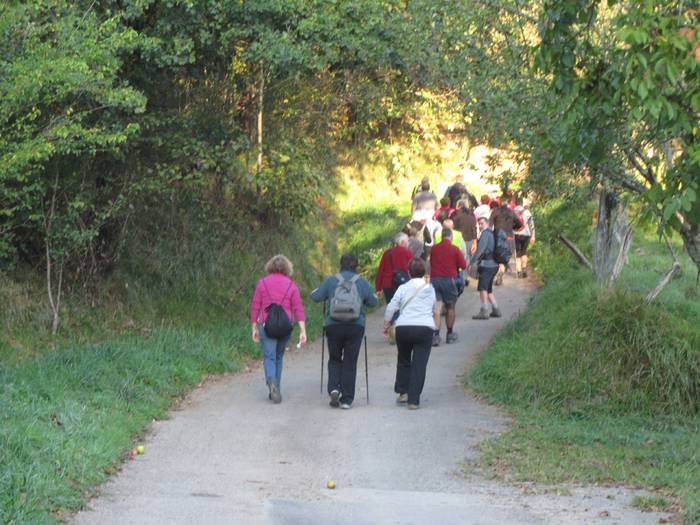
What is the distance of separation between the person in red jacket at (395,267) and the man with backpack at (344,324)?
409cm

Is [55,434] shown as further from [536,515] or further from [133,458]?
[536,515]

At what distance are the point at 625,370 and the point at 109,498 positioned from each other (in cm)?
608

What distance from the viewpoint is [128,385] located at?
12.1m

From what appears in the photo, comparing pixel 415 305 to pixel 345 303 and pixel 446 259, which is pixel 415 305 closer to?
pixel 345 303

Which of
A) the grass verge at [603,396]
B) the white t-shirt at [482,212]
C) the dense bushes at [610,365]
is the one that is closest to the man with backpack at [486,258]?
the grass verge at [603,396]

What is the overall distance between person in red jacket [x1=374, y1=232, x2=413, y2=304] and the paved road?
8.63 feet

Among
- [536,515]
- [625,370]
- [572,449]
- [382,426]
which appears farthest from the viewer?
[625,370]

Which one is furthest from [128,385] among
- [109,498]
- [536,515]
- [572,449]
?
[536,515]

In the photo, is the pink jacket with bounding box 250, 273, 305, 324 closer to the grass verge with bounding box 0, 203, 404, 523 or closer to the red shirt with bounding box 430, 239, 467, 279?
the grass verge with bounding box 0, 203, 404, 523

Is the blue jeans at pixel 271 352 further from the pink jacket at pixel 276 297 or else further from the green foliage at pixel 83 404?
the green foliage at pixel 83 404

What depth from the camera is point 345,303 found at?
12.2 m

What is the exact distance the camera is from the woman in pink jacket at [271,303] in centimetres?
1262

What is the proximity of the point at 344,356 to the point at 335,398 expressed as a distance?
0.46m

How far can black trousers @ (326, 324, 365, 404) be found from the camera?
1232 cm
